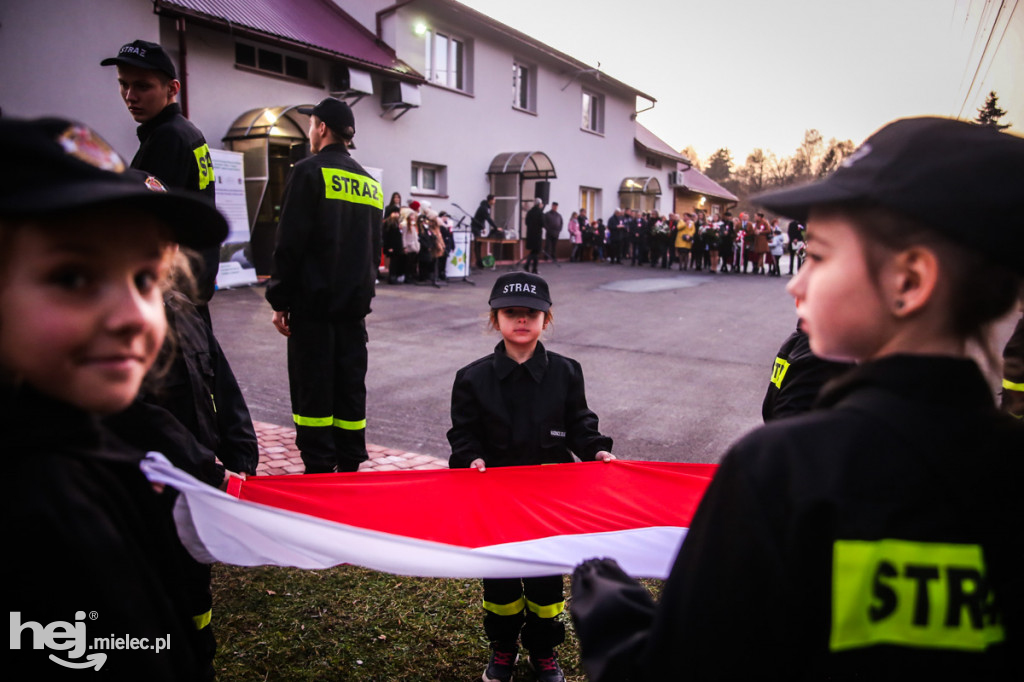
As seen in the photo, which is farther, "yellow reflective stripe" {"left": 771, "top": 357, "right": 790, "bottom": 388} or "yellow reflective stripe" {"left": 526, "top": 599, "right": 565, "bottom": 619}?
"yellow reflective stripe" {"left": 526, "top": 599, "right": 565, "bottom": 619}

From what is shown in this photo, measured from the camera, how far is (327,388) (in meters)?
4.44

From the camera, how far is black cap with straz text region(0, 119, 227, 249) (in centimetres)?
102

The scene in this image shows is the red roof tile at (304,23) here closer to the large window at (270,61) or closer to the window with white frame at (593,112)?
the large window at (270,61)

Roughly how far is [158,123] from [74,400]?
351 cm

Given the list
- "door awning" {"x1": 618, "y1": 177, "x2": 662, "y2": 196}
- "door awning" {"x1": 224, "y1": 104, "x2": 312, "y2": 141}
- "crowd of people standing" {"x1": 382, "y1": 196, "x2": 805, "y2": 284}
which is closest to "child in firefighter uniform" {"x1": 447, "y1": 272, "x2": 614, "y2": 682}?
"door awning" {"x1": 224, "y1": 104, "x2": 312, "y2": 141}

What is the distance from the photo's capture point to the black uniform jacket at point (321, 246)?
4.34 m

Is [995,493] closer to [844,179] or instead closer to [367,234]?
[844,179]

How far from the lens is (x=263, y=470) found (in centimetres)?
512

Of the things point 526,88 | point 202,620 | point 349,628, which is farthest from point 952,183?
point 526,88

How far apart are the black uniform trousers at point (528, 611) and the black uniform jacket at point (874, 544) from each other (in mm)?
1828

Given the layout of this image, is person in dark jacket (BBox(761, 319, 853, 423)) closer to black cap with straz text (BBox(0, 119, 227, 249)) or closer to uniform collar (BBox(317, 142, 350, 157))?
black cap with straz text (BBox(0, 119, 227, 249))

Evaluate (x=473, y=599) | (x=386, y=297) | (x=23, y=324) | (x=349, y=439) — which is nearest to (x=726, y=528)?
(x=23, y=324)

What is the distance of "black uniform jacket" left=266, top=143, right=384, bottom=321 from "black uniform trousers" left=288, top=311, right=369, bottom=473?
11 cm

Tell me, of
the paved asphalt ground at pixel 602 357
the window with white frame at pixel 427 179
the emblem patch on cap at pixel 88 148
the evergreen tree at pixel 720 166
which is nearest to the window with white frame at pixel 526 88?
the window with white frame at pixel 427 179
